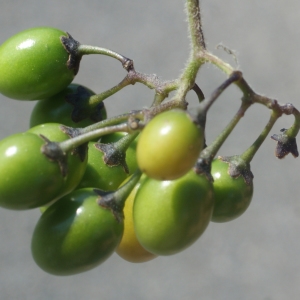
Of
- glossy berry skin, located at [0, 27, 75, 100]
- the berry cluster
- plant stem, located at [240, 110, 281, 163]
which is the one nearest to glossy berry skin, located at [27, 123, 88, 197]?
the berry cluster

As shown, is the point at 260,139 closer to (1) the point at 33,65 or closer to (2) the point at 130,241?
(2) the point at 130,241

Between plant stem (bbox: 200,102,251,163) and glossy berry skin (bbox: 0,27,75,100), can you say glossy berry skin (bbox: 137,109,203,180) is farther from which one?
glossy berry skin (bbox: 0,27,75,100)

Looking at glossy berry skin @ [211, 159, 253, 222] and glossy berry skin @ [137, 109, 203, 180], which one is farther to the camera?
glossy berry skin @ [211, 159, 253, 222]

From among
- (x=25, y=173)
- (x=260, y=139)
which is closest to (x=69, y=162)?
(x=25, y=173)

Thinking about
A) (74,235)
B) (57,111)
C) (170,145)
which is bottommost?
(74,235)

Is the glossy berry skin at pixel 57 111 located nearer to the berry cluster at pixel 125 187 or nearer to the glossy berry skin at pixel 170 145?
the berry cluster at pixel 125 187

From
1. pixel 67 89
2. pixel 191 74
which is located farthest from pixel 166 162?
pixel 67 89
